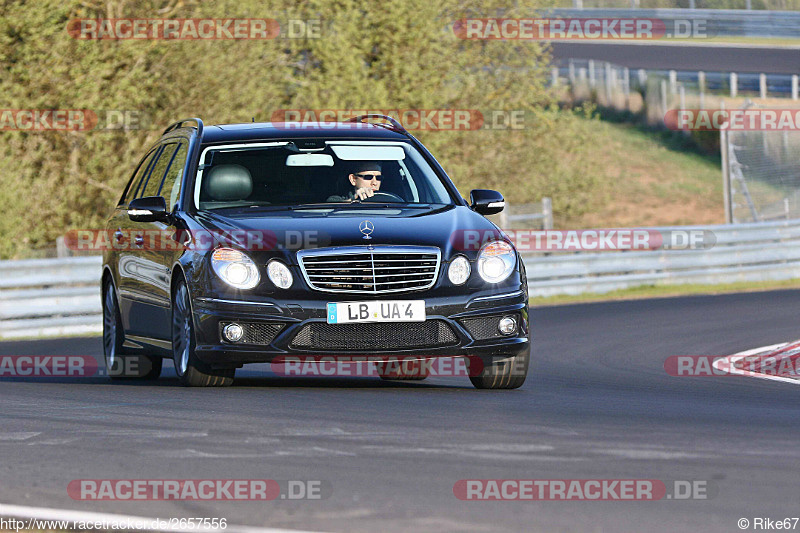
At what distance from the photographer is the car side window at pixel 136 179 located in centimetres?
1257

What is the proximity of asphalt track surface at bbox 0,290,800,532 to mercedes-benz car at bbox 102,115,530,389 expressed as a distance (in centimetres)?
33

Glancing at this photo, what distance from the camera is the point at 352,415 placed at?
8492 mm

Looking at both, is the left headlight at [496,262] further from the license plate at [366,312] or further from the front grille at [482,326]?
the license plate at [366,312]

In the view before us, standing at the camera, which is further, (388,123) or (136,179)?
(136,179)

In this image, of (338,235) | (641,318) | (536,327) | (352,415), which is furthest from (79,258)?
(352,415)

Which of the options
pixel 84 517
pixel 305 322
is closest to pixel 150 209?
pixel 305 322

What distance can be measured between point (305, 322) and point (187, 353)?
1.01 meters

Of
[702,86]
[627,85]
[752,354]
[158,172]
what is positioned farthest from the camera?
[627,85]

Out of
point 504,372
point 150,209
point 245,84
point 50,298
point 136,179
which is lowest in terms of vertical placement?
point 50,298

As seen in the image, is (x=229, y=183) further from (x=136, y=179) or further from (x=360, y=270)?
(x=136, y=179)

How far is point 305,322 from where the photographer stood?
31.1ft

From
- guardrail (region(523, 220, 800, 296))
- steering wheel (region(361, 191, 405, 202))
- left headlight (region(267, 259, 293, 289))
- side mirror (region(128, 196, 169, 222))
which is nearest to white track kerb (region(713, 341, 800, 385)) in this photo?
steering wheel (region(361, 191, 405, 202))

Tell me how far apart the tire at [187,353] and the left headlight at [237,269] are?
40 centimetres

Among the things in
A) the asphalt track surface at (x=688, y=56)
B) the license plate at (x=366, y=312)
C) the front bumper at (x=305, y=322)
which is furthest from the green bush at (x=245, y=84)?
the asphalt track surface at (x=688, y=56)
